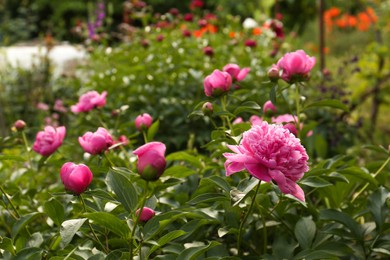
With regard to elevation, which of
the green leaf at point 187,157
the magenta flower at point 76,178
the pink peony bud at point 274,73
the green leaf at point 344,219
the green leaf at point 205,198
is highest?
the pink peony bud at point 274,73

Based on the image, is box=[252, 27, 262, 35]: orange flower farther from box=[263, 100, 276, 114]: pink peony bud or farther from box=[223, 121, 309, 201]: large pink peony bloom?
box=[223, 121, 309, 201]: large pink peony bloom

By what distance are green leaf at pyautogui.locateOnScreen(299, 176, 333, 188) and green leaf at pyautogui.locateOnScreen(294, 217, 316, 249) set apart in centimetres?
11

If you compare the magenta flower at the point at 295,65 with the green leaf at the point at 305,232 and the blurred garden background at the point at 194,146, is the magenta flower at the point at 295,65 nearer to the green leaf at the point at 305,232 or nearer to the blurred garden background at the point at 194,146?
the blurred garden background at the point at 194,146

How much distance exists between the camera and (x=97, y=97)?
1693mm

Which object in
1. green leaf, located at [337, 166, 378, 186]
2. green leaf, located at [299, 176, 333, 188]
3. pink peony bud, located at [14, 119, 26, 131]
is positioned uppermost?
green leaf, located at [299, 176, 333, 188]

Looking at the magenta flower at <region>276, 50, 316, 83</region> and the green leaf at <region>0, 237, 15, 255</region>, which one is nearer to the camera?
the green leaf at <region>0, 237, 15, 255</region>

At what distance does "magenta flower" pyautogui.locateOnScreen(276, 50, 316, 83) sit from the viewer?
125 cm

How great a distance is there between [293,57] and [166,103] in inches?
55.0

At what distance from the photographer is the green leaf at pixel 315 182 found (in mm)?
1123

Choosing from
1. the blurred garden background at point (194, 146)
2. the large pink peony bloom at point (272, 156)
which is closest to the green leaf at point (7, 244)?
the blurred garden background at point (194, 146)

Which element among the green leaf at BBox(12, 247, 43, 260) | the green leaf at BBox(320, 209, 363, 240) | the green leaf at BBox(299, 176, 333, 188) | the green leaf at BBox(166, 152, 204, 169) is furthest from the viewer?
the green leaf at BBox(166, 152, 204, 169)

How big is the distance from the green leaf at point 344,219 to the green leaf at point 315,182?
0.10m

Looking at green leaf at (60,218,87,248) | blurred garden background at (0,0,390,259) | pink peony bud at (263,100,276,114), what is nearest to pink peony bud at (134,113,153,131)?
blurred garden background at (0,0,390,259)

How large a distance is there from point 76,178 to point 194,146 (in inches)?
68.8
